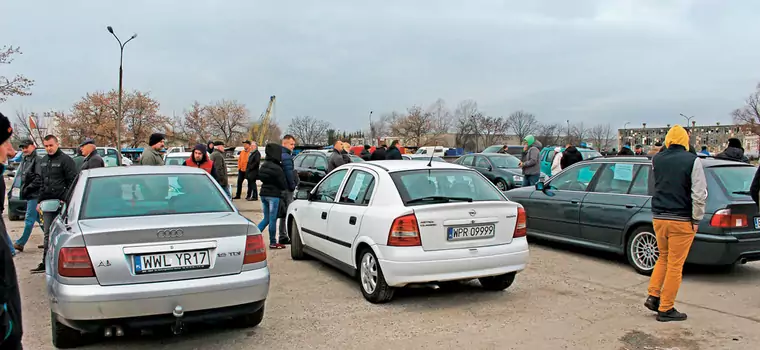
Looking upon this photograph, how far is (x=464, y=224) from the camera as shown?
210 inches

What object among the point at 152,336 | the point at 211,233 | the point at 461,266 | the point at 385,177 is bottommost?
the point at 152,336

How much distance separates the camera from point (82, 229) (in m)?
3.90

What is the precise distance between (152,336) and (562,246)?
6513 millimetres

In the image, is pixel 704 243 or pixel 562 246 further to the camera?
pixel 562 246

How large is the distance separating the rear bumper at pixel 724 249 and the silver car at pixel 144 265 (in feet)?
16.8

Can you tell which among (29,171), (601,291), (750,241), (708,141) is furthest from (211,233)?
(708,141)

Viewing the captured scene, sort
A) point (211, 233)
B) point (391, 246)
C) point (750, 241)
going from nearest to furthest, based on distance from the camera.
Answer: point (211, 233)
point (391, 246)
point (750, 241)

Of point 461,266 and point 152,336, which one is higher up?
point 461,266

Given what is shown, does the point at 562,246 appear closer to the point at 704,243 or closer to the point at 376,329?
the point at 704,243

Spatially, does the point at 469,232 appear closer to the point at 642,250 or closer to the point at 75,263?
the point at 642,250

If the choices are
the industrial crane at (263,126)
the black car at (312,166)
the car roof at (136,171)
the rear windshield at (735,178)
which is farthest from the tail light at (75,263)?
the industrial crane at (263,126)

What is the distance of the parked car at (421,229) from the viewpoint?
521cm

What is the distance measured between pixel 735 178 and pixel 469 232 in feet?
12.4

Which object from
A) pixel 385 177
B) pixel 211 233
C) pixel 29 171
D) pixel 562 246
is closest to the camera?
pixel 211 233
